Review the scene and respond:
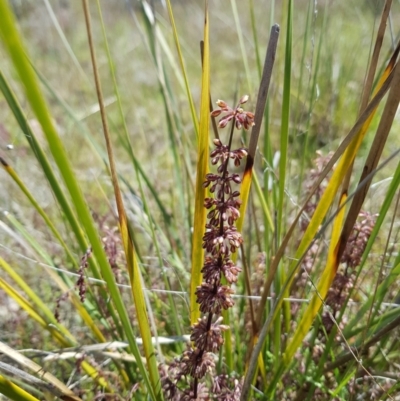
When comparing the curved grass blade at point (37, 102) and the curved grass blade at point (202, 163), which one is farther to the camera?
the curved grass blade at point (202, 163)

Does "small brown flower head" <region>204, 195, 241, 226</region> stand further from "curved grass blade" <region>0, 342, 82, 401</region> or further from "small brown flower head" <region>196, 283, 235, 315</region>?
"curved grass blade" <region>0, 342, 82, 401</region>

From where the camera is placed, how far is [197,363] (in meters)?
0.47

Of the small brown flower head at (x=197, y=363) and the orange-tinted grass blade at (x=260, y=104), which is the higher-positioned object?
the orange-tinted grass blade at (x=260, y=104)

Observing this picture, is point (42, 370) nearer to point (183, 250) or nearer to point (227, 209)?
point (227, 209)

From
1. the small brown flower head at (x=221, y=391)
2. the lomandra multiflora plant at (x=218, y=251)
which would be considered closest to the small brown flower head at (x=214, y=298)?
the lomandra multiflora plant at (x=218, y=251)

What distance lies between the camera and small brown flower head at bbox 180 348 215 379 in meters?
0.47

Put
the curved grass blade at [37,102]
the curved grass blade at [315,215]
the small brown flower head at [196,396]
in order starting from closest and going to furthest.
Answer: the curved grass blade at [37,102], the curved grass blade at [315,215], the small brown flower head at [196,396]

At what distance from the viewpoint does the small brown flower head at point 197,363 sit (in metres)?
0.47

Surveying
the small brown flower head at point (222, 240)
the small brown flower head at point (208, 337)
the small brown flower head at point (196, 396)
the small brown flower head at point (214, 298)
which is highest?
the small brown flower head at point (222, 240)

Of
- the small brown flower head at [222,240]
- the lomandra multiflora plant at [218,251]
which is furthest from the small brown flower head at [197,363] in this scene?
the small brown flower head at [222,240]

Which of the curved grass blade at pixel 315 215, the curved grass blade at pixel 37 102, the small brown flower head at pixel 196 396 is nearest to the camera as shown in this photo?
the curved grass blade at pixel 37 102

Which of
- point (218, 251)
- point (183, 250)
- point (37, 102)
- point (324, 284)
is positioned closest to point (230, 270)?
point (218, 251)

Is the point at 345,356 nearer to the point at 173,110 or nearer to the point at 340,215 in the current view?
the point at 340,215

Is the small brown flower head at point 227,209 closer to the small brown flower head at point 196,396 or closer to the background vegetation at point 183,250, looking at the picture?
the background vegetation at point 183,250
